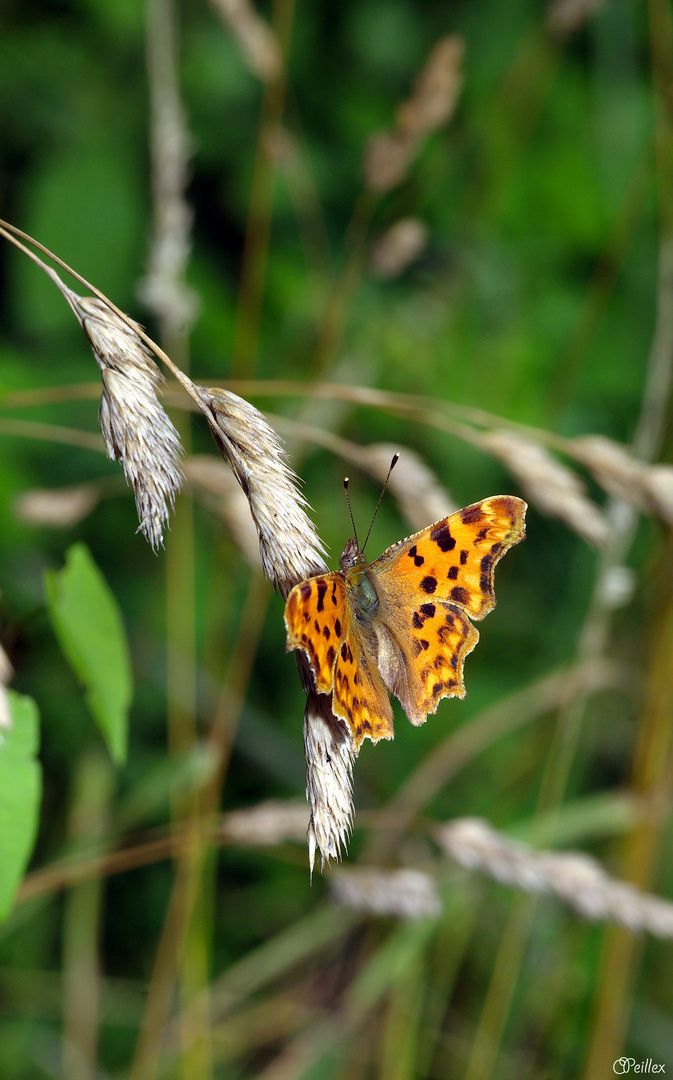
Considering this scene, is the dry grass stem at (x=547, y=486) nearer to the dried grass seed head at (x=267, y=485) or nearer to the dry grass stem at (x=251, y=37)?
the dried grass seed head at (x=267, y=485)

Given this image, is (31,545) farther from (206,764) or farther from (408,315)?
(408,315)

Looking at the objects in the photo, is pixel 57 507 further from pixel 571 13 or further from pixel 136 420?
pixel 571 13

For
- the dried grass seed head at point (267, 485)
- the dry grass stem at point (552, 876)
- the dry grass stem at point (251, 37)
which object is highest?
the dry grass stem at point (251, 37)

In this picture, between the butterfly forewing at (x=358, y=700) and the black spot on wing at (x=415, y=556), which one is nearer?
the butterfly forewing at (x=358, y=700)

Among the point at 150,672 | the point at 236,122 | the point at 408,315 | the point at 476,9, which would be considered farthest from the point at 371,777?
the point at 476,9

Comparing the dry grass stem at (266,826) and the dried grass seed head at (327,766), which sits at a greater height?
the dry grass stem at (266,826)

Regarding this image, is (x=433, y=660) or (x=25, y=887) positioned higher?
(x=433, y=660)

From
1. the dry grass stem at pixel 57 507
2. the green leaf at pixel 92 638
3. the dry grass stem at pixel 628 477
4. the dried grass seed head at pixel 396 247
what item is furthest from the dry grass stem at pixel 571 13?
the green leaf at pixel 92 638
